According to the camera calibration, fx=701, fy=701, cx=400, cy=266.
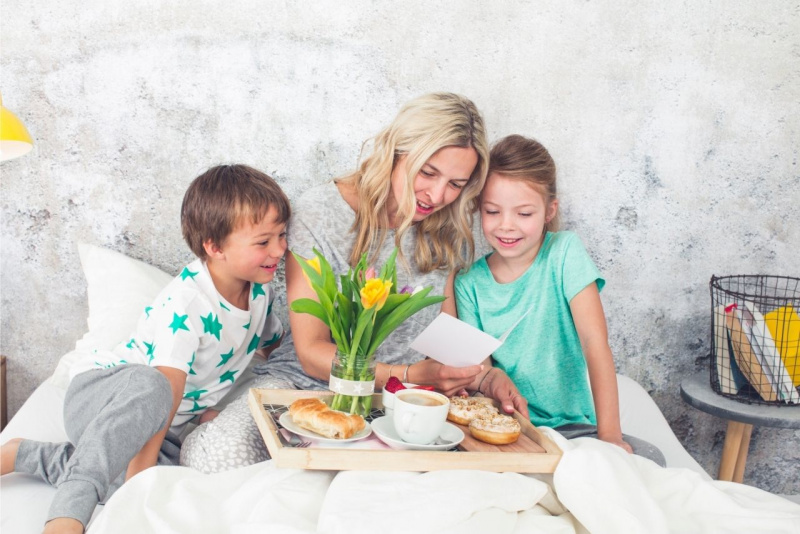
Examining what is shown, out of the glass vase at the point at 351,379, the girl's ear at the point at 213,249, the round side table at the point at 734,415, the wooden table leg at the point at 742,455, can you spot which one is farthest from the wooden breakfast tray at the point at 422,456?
the wooden table leg at the point at 742,455

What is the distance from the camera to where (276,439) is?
1224mm

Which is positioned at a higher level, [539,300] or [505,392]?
[539,300]

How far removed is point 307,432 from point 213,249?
66 centimetres

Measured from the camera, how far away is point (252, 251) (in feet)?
5.61

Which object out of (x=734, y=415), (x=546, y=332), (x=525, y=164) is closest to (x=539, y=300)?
(x=546, y=332)

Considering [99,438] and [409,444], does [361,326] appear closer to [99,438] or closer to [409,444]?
[409,444]

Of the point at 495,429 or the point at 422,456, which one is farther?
the point at 495,429

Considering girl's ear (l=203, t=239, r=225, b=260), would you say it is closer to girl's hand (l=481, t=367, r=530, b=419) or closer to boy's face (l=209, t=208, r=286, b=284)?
boy's face (l=209, t=208, r=286, b=284)

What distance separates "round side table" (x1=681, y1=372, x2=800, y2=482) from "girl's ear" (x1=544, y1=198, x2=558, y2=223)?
2.52 ft

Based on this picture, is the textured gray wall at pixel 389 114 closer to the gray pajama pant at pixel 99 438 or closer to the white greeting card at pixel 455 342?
the gray pajama pant at pixel 99 438

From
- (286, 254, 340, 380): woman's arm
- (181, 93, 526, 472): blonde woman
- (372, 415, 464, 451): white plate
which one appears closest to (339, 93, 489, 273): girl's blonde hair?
(181, 93, 526, 472): blonde woman

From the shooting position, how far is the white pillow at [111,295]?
6.37ft

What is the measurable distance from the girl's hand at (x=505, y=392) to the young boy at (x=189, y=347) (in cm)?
61

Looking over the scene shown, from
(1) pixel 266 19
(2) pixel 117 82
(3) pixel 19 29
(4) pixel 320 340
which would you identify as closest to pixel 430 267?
(4) pixel 320 340
